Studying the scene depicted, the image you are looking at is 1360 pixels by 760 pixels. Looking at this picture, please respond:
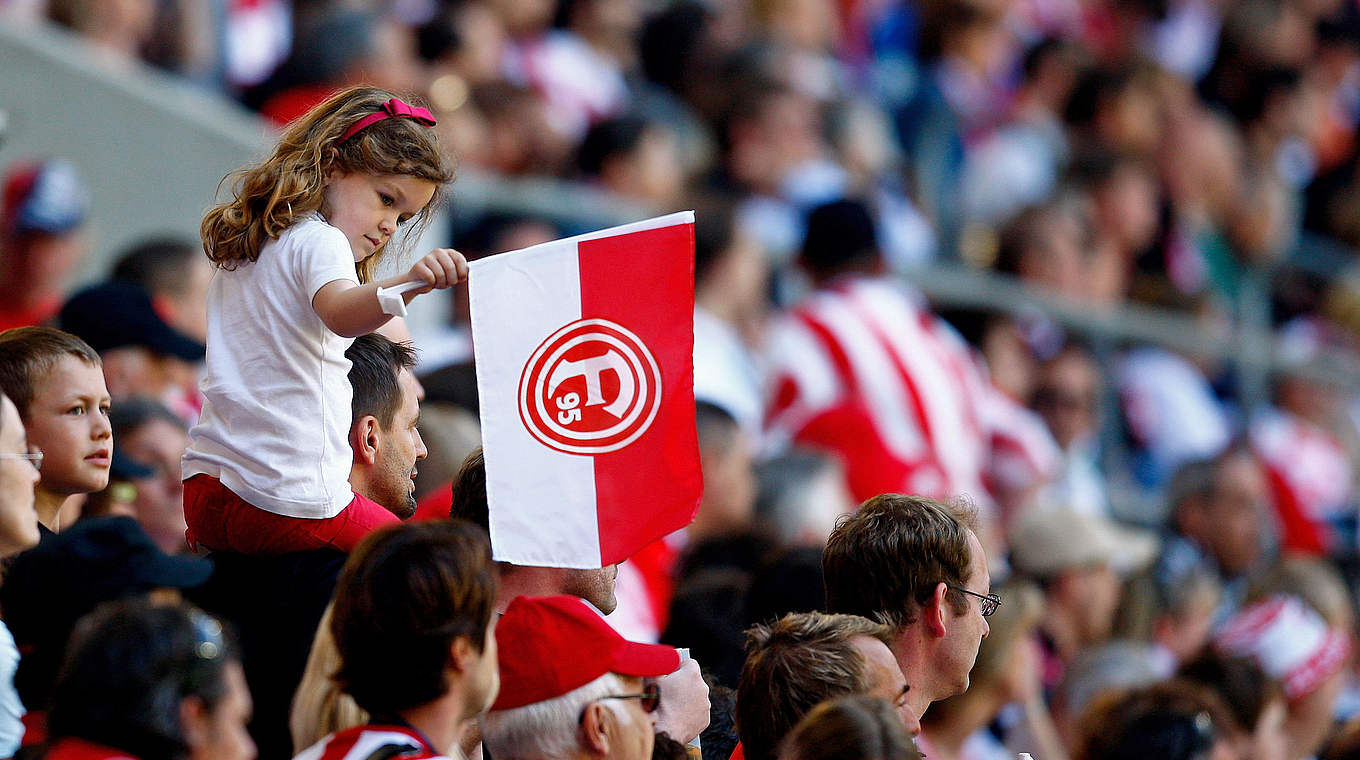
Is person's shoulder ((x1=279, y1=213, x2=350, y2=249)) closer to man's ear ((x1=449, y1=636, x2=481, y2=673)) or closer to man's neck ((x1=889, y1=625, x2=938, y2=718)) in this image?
man's ear ((x1=449, y1=636, x2=481, y2=673))

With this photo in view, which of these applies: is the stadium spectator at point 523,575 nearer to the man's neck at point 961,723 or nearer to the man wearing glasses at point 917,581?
the man wearing glasses at point 917,581

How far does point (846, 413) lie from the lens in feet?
21.5

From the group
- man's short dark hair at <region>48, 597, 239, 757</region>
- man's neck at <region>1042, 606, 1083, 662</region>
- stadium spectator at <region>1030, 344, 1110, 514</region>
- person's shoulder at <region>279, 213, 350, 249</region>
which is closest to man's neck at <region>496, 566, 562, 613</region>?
person's shoulder at <region>279, 213, 350, 249</region>

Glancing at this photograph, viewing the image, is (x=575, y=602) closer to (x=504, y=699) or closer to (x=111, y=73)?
(x=504, y=699)

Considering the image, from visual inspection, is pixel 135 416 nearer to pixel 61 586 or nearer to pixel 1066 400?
pixel 61 586

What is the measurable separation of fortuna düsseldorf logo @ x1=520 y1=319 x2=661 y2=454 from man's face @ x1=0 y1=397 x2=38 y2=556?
765 mm

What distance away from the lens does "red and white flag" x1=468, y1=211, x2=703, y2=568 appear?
3.00 meters

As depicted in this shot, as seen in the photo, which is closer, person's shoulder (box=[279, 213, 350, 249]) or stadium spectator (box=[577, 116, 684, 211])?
person's shoulder (box=[279, 213, 350, 249])

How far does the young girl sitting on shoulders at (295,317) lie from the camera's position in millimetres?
2844

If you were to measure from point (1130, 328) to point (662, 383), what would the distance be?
6.31 meters

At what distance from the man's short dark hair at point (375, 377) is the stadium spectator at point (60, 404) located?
1.40 ft

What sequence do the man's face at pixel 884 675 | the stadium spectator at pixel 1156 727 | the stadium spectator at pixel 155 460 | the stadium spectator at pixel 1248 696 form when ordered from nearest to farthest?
the man's face at pixel 884 675 → the stadium spectator at pixel 155 460 → the stadium spectator at pixel 1156 727 → the stadium spectator at pixel 1248 696

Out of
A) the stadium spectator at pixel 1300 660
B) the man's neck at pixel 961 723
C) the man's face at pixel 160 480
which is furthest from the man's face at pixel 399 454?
the stadium spectator at pixel 1300 660

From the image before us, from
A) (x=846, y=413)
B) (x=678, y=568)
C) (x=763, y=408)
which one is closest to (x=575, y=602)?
(x=678, y=568)
